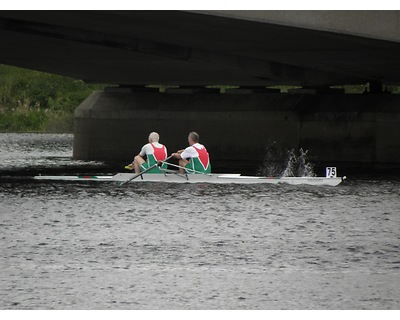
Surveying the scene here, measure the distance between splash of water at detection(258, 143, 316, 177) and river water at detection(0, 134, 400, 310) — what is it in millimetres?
7971

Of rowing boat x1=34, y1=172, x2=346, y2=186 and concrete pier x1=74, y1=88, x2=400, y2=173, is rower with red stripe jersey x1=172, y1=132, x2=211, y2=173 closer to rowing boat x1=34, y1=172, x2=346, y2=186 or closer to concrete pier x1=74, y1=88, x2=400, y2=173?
rowing boat x1=34, y1=172, x2=346, y2=186

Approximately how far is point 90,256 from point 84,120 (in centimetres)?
3489

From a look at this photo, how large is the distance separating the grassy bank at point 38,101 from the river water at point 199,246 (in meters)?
54.5

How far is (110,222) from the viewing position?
998 inches

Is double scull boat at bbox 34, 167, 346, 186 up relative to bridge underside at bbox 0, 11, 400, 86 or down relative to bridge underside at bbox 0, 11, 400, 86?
down

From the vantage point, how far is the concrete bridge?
31.7 m

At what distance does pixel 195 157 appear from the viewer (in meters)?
33.4

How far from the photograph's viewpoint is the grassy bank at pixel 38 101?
294 feet

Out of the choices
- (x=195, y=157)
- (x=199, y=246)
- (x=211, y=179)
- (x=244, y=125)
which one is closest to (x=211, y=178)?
(x=211, y=179)

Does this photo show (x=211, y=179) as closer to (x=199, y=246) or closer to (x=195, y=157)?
(x=195, y=157)

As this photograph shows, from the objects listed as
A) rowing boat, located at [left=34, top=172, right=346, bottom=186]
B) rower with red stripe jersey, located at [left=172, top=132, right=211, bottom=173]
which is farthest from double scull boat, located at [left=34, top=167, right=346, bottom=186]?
rower with red stripe jersey, located at [left=172, top=132, right=211, bottom=173]

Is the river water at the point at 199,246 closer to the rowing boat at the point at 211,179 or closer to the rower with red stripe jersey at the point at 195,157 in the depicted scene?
the rowing boat at the point at 211,179

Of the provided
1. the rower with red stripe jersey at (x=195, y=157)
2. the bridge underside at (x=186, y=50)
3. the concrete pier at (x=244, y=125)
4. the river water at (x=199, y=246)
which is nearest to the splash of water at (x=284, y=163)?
the concrete pier at (x=244, y=125)

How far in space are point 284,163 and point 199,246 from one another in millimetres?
26981
